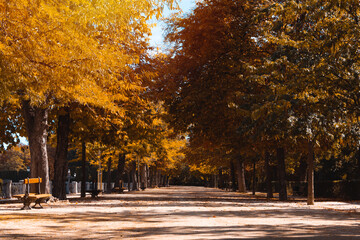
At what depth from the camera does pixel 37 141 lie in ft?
68.0

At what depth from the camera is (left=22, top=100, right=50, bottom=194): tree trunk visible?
68.2ft

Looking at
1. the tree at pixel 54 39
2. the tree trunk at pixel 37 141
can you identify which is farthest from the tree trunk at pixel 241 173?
the tree at pixel 54 39

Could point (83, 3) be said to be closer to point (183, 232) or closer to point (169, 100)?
point (183, 232)

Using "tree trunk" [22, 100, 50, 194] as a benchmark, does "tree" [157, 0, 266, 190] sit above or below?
above

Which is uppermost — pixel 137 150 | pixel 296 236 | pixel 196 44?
pixel 196 44

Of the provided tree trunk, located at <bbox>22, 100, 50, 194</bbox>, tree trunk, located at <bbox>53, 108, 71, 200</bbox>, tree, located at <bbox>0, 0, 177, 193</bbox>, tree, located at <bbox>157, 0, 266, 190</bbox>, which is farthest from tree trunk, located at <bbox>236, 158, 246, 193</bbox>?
tree, located at <bbox>0, 0, 177, 193</bbox>

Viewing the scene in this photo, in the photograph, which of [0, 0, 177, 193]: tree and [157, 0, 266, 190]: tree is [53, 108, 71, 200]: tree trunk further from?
[0, 0, 177, 193]: tree

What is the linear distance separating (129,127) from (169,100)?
3807mm

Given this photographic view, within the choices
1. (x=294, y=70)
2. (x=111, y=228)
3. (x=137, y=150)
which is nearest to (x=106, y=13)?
(x=111, y=228)

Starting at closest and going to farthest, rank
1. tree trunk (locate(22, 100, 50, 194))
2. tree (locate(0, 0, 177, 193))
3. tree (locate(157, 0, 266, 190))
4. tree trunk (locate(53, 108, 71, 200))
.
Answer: tree (locate(0, 0, 177, 193)), tree trunk (locate(22, 100, 50, 194)), tree (locate(157, 0, 266, 190)), tree trunk (locate(53, 108, 71, 200))

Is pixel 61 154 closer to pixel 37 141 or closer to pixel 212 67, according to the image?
pixel 37 141

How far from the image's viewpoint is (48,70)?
1180 cm

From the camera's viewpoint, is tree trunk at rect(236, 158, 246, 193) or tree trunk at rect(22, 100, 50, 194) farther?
tree trunk at rect(236, 158, 246, 193)

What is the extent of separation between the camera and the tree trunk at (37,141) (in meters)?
20.8
